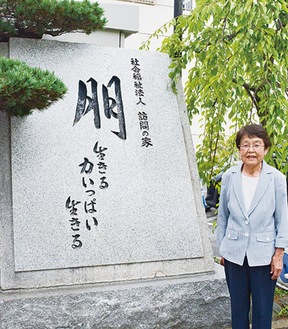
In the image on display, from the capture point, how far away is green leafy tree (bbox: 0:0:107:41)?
141 inches

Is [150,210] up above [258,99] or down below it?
below

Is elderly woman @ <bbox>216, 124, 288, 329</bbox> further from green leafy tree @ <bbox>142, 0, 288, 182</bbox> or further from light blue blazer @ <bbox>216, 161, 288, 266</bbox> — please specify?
green leafy tree @ <bbox>142, 0, 288, 182</bbox>

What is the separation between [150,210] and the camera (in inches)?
158

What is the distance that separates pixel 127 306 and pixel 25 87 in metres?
1.76

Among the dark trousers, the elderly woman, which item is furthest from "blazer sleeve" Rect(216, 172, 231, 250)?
the dark trousers

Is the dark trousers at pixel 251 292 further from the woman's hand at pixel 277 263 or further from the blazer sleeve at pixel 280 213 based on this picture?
the blazer sleeve at pixel 280 213

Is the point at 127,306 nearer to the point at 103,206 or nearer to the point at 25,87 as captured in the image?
the point at 103,206

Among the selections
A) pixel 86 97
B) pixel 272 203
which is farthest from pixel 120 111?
pixel 272 203

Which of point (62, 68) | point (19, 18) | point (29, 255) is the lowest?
point (29, 255)

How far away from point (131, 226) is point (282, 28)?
198 centimetres

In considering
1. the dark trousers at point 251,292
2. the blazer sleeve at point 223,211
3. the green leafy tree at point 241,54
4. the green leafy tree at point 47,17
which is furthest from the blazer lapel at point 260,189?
the green leafy tree at point 47,17

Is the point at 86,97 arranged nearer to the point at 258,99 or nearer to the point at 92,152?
the point at 92,152

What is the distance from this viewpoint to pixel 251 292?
3.12 m

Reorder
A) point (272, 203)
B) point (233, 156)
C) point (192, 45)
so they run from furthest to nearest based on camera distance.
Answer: point (233, 156)
point (192, 45)
point (272, 203)
